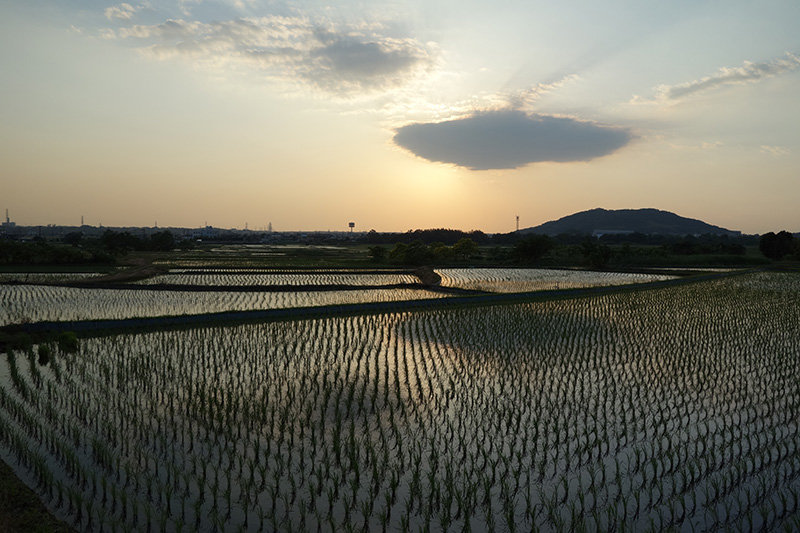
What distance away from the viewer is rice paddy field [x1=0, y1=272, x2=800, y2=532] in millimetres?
4836

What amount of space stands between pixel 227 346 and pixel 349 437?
6149 millimetres

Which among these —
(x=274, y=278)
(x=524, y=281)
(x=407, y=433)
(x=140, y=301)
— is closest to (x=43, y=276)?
(x=140, y=301)

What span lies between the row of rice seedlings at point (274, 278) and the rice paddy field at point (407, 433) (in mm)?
12475

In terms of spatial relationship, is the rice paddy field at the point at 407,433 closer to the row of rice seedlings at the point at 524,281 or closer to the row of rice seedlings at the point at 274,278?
the row of rice seedlings at the point at 524,281

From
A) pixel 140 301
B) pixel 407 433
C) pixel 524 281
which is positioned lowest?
pixel 407 433

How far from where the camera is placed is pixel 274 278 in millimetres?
27016

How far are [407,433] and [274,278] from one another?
21521 mm

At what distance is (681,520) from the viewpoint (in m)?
4.73

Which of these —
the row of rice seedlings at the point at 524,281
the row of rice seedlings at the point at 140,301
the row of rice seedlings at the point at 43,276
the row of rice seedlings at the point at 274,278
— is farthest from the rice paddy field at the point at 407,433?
the row of rice seedlings at the point at 43,276

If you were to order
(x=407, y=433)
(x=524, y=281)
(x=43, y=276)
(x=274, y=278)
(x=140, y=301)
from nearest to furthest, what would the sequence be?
(x=407, y=433)
(x=140, y=301)
(x=43, y=276)
(x=274, y=278)
(x=524, y=281)

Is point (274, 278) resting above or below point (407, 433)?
above

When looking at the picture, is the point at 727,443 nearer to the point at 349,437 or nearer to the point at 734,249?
the point at 349,437

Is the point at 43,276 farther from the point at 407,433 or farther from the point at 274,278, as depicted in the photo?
the point at 407,433

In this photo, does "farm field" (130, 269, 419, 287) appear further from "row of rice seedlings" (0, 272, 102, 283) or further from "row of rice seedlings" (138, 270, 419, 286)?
"row of rice seedlings" (0, 272, 102, 283)
